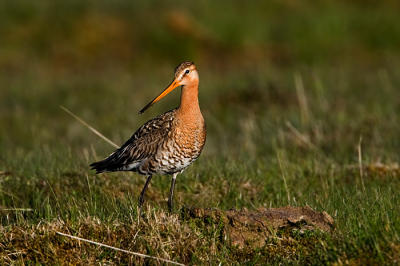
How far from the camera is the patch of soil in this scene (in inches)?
206

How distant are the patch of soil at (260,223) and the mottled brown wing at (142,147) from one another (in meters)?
1.31

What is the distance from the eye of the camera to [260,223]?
529cm

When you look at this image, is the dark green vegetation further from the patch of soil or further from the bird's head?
the bird's head

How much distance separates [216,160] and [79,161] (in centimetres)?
156

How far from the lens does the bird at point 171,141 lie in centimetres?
638

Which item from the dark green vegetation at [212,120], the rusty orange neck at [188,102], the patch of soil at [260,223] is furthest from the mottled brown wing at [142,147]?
the patch of soil at [260,223]

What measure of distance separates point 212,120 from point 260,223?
23.8 ft

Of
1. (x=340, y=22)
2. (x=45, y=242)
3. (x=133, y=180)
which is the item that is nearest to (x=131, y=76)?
(x=340, y=22)

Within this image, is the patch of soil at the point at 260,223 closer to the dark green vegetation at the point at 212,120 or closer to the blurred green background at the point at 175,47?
the dark green vegetation at the point at 212,120

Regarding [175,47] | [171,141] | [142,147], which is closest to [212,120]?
[142,147]

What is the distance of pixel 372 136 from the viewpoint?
992cm

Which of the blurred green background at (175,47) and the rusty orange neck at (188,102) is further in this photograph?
the blurred green background at (175,47)

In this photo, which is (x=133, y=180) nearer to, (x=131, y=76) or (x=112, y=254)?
(x=112, y=254)

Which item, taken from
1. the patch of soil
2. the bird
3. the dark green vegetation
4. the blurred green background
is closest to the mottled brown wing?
the bird
